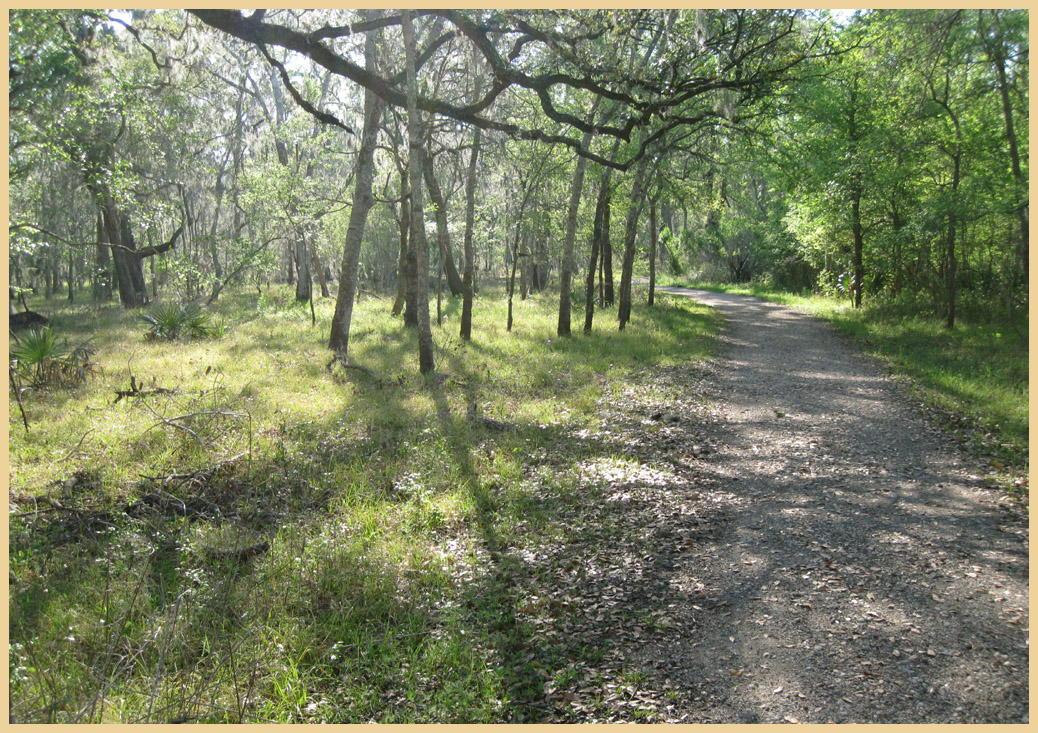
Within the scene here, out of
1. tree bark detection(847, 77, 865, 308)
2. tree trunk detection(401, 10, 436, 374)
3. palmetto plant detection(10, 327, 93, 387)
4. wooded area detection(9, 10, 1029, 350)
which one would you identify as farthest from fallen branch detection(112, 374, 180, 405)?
tree bark detection(847, 77, 865, 308)

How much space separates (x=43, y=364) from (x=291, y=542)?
8.17m

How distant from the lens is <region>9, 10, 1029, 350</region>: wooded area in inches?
349

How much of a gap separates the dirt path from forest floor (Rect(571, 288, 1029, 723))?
0.01 meters

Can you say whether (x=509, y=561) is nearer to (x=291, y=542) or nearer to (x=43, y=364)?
(x=291, y=542)

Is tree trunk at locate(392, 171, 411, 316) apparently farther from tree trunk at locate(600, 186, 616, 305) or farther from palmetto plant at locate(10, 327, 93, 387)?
palmetto plant at locate(10, 327, 93, 387)

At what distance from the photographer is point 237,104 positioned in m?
31.8

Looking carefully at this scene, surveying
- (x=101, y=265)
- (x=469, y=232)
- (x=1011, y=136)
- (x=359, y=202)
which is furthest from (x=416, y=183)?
A: (x=101, y=265)

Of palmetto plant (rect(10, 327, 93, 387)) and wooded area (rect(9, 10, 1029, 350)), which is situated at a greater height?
wooded area (rect(9, 10, 1029, 350))

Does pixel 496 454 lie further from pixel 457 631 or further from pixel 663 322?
pixel 663 322

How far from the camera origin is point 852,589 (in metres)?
4.61

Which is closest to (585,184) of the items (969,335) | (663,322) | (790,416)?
(663,322)

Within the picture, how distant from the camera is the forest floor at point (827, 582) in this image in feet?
11.8

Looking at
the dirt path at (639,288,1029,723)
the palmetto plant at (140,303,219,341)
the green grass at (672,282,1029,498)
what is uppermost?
the palmetto plant at (140,303,219,341)

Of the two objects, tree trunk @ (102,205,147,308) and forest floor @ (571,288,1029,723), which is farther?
tree trunk @ (102,205,147,308)
